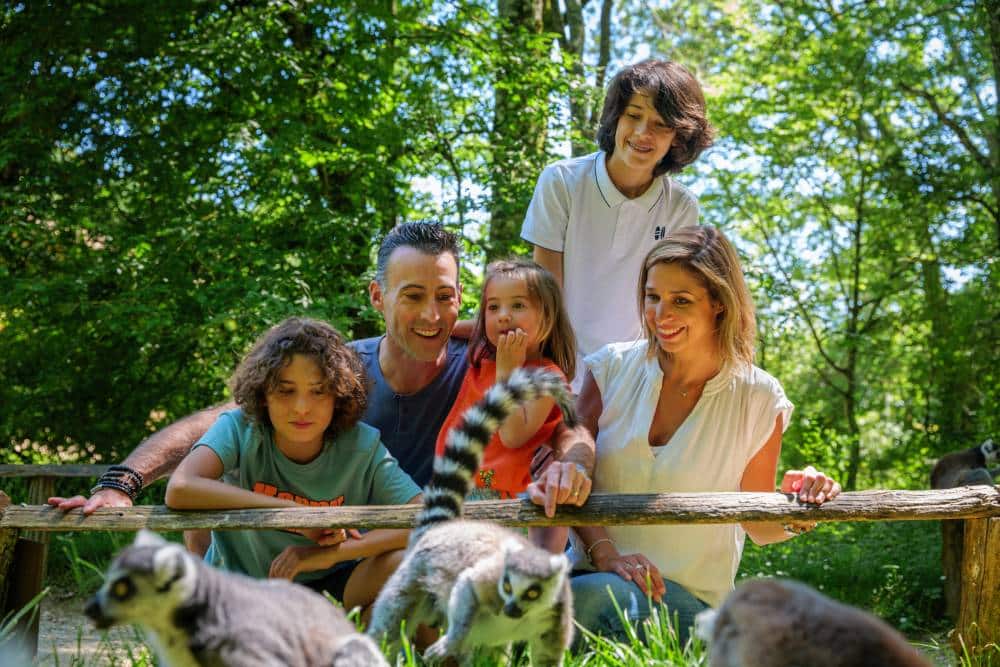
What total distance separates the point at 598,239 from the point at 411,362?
1119 millimetres

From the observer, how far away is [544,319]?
371 cm

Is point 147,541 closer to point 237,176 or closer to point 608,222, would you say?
point 608,222

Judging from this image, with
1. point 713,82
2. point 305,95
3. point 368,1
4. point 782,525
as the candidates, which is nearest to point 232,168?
point 305,95

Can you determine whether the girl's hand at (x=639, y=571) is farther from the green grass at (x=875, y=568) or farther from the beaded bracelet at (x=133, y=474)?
the green grass at (x=875, y=568)

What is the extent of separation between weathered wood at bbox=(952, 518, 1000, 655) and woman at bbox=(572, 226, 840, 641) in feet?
2.48

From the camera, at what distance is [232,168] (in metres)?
7.79

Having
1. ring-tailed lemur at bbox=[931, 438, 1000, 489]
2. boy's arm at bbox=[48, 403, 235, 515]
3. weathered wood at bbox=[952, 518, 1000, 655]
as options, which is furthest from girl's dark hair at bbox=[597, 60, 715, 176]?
ring-tailed lemur at bbox=[931, 438, 1000, 489]

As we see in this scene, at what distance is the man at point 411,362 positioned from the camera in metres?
3.76

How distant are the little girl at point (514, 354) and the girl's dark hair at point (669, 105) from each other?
96 centimetres

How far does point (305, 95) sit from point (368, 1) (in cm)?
96

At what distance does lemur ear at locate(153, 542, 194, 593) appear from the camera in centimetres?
158

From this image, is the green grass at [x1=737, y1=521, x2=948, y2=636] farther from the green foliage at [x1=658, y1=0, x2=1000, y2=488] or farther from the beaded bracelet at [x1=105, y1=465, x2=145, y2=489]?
the beaded bracelet at [x1=105, y1=465, x2=145, y2=489]

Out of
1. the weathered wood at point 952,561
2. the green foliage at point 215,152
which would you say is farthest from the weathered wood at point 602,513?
the weathered wood at point 952,561

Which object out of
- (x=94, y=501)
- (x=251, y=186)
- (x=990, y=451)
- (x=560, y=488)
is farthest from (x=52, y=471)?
(x=990, y=451)
